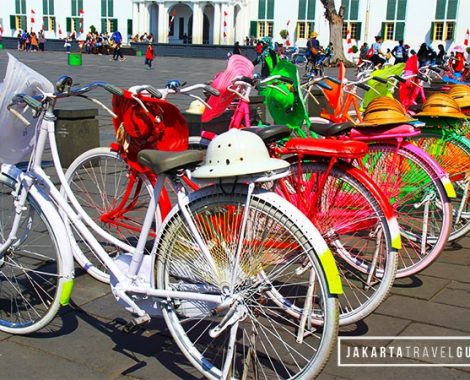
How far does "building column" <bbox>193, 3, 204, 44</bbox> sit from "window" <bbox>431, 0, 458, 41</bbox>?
19760mm

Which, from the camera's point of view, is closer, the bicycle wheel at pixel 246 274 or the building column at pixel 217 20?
the bicycle wheel at pixel 246 274

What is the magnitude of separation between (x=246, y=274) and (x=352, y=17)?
49064mm

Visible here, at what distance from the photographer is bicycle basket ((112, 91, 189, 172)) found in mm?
3455

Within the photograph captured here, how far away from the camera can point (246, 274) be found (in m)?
2.72

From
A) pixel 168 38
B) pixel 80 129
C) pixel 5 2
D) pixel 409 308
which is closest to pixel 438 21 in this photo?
pixel 168 38

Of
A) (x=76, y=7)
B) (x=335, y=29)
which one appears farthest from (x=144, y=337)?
(x=76, y=7)

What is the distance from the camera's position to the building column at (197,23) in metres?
58.3

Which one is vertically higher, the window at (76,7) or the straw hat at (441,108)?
the window at (76,7)

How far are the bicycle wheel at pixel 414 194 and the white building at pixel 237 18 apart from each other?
4504 centimetres

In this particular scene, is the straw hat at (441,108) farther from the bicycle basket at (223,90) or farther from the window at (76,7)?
the window at (76,7)

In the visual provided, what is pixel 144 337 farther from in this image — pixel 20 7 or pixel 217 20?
pixel 20 7

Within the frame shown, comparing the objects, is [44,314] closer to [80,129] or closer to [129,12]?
[80,129]

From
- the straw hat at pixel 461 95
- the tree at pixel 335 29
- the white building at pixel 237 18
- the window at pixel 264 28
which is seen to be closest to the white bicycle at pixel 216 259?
the straw hat at pixel 461 95

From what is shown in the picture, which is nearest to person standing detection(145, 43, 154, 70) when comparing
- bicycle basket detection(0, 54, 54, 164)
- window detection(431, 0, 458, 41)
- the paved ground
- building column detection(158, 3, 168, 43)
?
window detection(431, 0, 458, 41)
